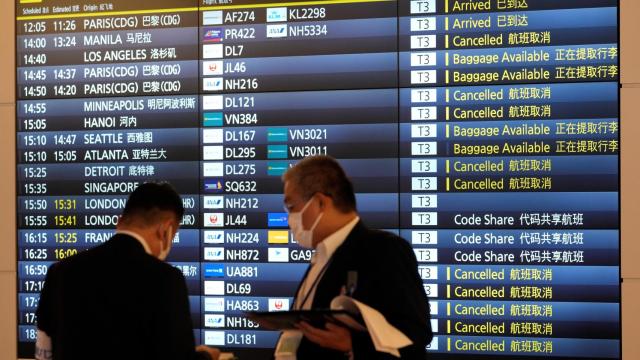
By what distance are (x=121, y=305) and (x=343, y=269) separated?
30.6 inches

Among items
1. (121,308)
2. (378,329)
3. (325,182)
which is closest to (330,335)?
(378,329)

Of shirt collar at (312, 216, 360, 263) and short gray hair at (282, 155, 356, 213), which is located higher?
short gray hair at (282, 155, 356, 213)

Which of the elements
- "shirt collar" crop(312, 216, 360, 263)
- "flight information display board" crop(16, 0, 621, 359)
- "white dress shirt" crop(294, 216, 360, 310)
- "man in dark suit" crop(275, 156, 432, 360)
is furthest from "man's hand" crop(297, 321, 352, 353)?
"flight information display board" crop(16, 0, 621, 359)

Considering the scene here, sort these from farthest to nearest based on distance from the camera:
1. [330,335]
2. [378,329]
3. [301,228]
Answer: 1. [301,228]
2. [330,335]
3. [378,329]

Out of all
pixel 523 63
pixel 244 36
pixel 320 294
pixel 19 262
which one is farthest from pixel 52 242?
pixel 523 63

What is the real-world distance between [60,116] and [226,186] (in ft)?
3.62

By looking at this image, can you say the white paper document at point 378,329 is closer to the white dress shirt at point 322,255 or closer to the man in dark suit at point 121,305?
the white dress shirt at point 322,255

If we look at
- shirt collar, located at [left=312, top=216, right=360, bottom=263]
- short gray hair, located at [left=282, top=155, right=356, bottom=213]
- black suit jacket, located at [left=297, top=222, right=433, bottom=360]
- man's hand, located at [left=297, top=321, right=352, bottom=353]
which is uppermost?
short gray hair, located at [left=282, top=155, right=356, bottom=213]

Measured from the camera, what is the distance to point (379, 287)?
9.23ft

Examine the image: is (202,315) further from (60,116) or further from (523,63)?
(523,63)

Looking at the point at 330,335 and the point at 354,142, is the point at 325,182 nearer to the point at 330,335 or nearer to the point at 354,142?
the point at 330,335

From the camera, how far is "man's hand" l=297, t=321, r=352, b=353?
2771mm

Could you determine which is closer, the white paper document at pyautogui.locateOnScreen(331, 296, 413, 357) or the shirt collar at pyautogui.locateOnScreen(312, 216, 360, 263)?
the white paper document at pyautogui.locateOnScreen(331, 296, 413, 357)

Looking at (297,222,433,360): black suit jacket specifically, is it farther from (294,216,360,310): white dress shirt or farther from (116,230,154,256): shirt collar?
(116,230,154,256): shirt collar
